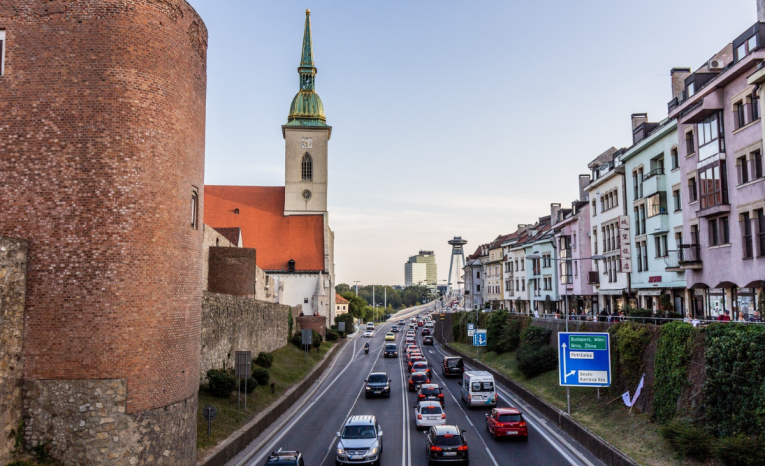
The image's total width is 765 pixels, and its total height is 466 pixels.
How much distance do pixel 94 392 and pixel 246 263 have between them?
2406cm

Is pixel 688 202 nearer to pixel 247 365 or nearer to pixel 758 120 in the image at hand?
pixel 758 120

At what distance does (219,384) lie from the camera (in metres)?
24.8

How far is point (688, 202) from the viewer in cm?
3062

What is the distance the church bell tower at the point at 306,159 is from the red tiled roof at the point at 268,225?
1.78 m

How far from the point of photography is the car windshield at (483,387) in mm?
29438

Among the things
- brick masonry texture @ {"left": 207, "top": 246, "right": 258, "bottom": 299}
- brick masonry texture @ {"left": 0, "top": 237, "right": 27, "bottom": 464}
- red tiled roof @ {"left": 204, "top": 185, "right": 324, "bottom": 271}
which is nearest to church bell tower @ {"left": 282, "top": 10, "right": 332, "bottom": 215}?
red tiled roof @ {"left": 204, "top": 185, "right": 324, "bottom": 271}

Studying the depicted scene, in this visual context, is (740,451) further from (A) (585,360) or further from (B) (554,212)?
(B) (554,212)

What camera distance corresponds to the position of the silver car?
1842cm

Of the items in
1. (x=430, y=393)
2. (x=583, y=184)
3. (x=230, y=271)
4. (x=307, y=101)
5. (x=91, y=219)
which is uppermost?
(x=307, y=101)

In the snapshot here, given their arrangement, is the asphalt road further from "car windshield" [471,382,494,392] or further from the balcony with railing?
the balcony with railing

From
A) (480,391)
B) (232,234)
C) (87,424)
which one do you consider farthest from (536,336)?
(87,424)

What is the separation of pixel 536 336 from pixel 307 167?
45047 millimetres

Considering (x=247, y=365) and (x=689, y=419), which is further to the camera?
(x=247, y=365)

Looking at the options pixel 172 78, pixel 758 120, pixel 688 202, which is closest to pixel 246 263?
pixel 172 78
